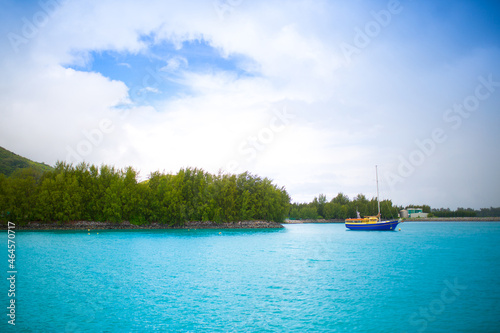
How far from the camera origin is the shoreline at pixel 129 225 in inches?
3056

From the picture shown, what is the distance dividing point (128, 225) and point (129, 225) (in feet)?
0.89

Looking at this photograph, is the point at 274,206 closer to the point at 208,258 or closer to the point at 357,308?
the point at 208,258

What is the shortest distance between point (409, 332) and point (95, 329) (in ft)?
41.2

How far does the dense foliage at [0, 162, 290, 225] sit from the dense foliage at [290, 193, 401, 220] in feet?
238

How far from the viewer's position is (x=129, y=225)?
87250mm

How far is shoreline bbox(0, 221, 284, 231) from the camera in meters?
77.6

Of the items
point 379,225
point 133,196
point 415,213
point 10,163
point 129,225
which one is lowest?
point 415,213

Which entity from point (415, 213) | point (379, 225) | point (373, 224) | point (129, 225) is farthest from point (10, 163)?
point (415, 213)

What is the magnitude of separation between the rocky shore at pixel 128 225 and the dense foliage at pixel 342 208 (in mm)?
77742

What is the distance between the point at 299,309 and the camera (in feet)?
47.8

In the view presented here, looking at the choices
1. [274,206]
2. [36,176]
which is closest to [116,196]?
[36,176]

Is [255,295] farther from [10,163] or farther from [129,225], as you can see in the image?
[10,163]

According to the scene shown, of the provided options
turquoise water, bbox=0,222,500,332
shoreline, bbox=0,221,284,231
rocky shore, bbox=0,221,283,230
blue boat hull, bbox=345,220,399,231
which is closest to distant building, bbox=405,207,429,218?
shoreline, bbox=0,221,284,231

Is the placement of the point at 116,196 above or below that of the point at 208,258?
above
